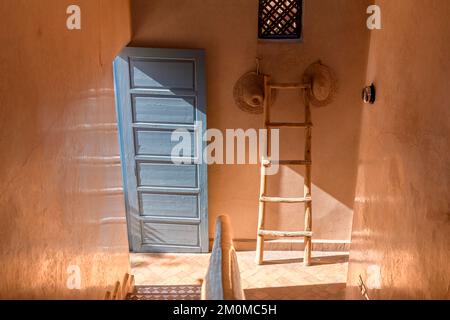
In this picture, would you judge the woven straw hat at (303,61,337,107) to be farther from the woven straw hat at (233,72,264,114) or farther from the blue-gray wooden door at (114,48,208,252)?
the blue-gray wooden door at (114,48,208,252)

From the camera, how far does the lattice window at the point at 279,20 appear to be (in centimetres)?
472

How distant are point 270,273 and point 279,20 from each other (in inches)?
99.1

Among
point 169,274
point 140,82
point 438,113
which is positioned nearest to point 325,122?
point 140,82

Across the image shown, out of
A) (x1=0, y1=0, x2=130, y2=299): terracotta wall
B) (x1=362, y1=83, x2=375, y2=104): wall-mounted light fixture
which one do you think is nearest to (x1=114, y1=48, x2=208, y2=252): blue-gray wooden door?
(x1=0, y1=0, x2=130, y2=299): terracotta wall

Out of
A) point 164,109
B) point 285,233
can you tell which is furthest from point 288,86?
point 285,233

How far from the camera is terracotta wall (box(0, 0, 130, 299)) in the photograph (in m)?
1.81

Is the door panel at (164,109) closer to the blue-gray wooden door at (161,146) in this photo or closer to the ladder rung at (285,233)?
the blue-gray wooden door at (161,146)

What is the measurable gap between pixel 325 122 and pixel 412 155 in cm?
246

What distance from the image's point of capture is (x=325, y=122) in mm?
4949

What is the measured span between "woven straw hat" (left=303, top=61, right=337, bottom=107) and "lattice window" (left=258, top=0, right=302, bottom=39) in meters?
0.35

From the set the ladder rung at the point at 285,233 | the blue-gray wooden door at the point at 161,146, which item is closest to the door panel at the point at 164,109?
the blue-gray wooden door at the point at 161,146

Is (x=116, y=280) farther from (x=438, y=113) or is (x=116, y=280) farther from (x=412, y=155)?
(x=438, y=113)

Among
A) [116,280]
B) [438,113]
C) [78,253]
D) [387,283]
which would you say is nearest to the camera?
[438,113]

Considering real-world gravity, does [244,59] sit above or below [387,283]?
above
